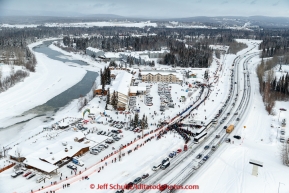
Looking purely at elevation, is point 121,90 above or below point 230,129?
above

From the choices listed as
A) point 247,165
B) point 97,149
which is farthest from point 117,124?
point 247,165

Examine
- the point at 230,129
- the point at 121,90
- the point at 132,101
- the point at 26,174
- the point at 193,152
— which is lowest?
the point at 26,174

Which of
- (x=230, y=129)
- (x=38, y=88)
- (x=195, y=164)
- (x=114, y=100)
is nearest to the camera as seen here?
(x=195, y=164)

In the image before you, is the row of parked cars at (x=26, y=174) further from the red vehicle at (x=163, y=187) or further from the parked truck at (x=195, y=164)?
the parked truck at (x=195, y=164)

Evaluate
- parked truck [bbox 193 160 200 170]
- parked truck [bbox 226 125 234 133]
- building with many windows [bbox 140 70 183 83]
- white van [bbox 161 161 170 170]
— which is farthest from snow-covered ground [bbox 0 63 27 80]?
parked truck [bbox 193 160 200 170]

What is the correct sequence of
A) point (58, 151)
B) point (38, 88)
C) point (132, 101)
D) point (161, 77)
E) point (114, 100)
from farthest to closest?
point (161, 77) < point (38, 88) < point (132, 101) < point (114, 100) < point (58, 151)

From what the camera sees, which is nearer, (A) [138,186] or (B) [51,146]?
(A) [138,186]

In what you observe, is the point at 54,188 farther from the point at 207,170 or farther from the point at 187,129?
the point at 187,129

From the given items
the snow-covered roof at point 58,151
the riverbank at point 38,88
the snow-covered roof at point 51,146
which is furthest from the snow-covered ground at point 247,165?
the riverbank at point 38,88

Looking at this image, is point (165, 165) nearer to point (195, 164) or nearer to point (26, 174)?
point (195, 164)
